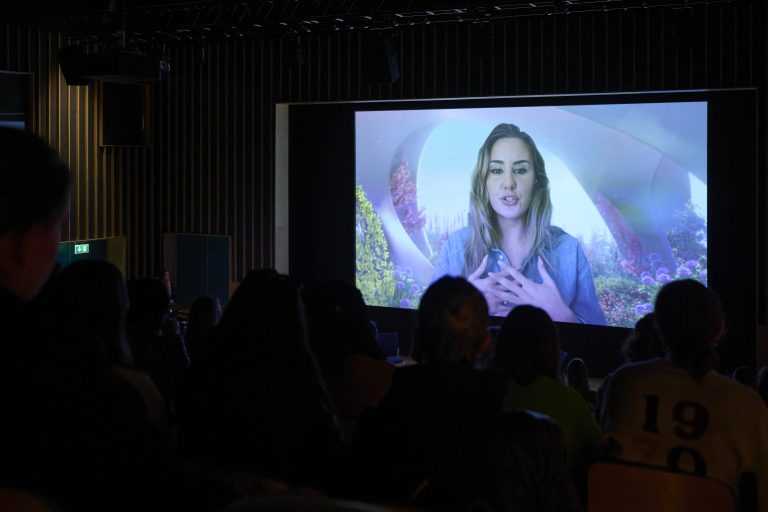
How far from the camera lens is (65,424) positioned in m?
0.75

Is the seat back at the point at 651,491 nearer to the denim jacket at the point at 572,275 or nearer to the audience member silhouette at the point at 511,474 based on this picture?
the audience member silhouette at the point at 511,474

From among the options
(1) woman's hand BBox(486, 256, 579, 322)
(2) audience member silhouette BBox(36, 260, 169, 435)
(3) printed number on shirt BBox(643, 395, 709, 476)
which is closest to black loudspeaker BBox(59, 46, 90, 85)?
(1) woman's hand BBox(486, 256, 579, 322)

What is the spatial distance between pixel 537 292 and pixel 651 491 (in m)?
5.93

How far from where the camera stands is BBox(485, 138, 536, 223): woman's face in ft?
26.7

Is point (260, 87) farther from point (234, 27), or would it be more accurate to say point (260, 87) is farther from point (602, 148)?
point (602, 148)

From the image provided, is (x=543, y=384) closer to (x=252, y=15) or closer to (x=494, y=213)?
(x=494, y=213)

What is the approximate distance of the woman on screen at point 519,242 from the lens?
8.01 metres

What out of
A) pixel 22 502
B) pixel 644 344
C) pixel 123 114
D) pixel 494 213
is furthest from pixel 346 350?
A: pixel 123 114

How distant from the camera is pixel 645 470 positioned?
89.5 inches

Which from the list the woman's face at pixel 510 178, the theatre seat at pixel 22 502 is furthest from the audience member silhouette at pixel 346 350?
the woman's face at pixel 510 178

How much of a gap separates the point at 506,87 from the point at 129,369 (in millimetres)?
6338

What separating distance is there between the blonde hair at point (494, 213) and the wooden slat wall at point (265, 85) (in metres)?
0.50

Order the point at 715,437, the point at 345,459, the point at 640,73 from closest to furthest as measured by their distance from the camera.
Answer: the point at 345,459 < the point at 715,437 < the point at 640,73

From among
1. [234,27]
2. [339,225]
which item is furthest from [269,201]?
[234,27]
